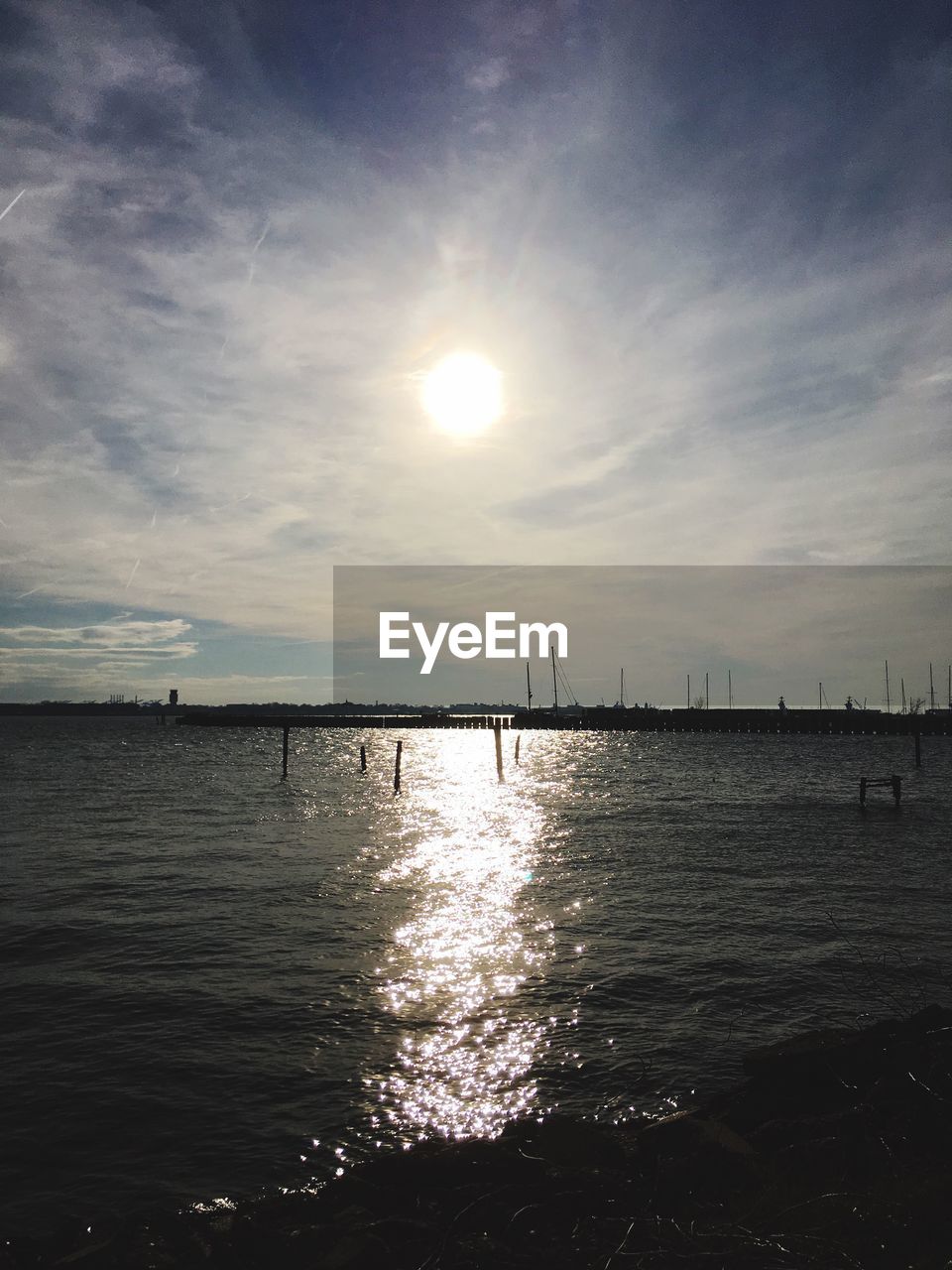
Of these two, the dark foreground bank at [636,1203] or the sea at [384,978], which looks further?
the sea at [384,978]

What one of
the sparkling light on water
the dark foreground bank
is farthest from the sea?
the dark foreground bank

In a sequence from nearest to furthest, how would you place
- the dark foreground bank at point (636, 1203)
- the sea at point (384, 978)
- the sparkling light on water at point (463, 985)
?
the dark foreground bank at point (636, 1203)
the sea at point (384, 978)
the sparkling light on water at point (463, 985)

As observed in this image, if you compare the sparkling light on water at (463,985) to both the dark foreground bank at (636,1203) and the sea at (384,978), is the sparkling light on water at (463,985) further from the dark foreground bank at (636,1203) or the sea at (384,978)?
the dark foreground bank at (636,1203)

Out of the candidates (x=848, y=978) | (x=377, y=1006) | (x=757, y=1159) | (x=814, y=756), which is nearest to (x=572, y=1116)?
(x=757, y=1159)

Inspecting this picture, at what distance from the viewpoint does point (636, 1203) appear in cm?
702

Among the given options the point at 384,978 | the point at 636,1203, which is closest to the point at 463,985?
the point at 384,978

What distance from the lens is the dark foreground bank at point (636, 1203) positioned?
612cm

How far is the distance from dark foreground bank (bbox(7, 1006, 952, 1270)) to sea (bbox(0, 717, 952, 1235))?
69 centimetres

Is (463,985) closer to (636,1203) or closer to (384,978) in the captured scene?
(384,978)

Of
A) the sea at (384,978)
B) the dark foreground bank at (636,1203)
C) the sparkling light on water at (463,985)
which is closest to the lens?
the dark foreground bank at (636,1203)

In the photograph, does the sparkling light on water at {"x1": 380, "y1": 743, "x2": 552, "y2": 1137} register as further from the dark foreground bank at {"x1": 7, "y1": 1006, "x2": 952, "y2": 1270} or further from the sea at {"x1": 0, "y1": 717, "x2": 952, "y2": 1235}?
the dark foreground bank at {"x1": 7, "y1": 1006, "x2": 952, "y2": 1270}

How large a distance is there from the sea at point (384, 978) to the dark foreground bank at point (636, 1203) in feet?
2.27

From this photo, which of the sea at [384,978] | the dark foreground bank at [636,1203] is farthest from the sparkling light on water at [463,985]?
the dark foreground bank at [636,1203]

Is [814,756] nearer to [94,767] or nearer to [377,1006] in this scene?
[94,767]
